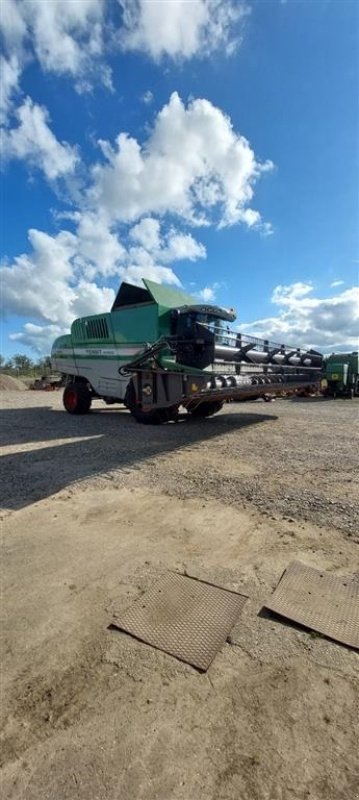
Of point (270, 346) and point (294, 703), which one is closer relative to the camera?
point (294, 703)

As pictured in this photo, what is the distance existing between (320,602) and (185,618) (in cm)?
84

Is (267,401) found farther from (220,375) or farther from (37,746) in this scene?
(37,746)

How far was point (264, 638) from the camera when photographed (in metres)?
2.04

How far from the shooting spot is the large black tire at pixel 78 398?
11.3 m

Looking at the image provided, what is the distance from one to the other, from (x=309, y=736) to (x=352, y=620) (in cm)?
78

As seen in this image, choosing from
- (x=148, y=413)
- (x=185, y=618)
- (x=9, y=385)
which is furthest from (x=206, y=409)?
(x=9, y=385)

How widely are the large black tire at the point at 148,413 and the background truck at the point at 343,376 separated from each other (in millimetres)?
12571

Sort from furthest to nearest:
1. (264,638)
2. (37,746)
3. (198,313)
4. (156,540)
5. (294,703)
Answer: (198,313), (156,540), (264,638), (294,703), (37,746)

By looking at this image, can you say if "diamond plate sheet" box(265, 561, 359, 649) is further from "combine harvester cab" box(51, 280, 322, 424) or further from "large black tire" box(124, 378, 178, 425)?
"large black tire" box(124, 378, 178, 425)

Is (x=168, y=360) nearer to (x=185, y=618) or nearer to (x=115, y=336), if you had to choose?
(x=115, y=336)

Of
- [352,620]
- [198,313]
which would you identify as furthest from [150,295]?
[352,620]

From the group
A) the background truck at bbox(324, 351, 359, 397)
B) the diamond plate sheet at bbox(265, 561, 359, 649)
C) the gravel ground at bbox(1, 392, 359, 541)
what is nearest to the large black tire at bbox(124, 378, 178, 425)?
the gravel ground at bbox(1, 392, 359, 541)

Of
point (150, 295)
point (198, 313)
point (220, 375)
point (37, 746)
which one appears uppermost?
point (150, 295)

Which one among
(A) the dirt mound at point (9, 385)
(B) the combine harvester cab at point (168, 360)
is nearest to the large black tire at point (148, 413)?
(B) the combine harvester cab at point (168, 360)
